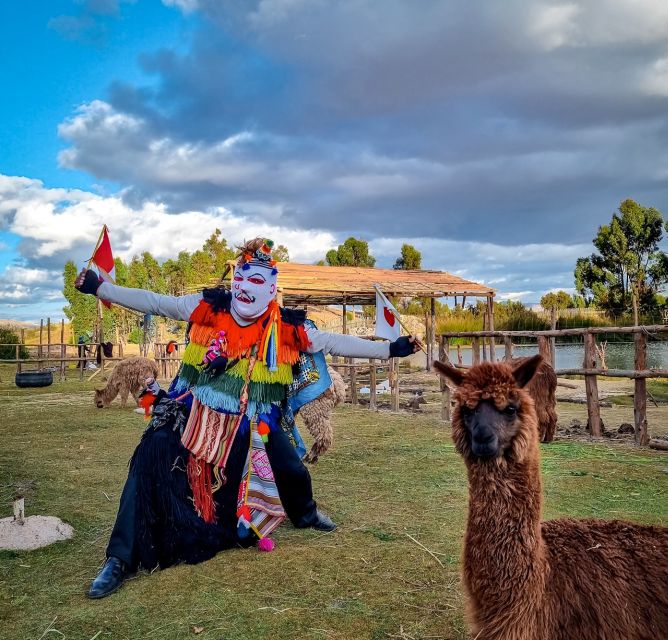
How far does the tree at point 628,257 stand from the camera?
35281 mm

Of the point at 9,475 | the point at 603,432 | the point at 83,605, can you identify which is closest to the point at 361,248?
the point at 603,432

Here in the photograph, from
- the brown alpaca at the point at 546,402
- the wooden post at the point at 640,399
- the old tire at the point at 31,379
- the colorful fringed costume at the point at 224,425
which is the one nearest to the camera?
the colorful fringed costume at the point at 224,425

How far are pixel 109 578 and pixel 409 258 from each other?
4244cm

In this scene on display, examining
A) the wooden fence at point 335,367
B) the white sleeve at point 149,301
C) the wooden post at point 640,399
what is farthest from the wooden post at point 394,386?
the white sleeve at point 149,301

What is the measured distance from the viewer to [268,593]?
3.48 metres

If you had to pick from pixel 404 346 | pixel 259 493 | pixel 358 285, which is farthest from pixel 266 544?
pixel 358 285

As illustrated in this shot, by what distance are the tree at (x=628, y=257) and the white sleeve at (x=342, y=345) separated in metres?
34.7

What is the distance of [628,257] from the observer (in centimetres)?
3588

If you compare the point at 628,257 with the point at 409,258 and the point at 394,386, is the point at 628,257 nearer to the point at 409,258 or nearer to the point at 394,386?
the point at 409,258

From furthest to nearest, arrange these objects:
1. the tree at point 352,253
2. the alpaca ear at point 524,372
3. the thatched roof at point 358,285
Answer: the tree at point 352,253
the thatched roof at point 358,285
the alpaca ear at point 524,372

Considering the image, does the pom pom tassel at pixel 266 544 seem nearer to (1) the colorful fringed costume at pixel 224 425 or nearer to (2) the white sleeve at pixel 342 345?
(1) the colorful fringed costume at pixel 224 425

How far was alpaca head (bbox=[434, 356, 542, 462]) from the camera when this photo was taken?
239 centimetres

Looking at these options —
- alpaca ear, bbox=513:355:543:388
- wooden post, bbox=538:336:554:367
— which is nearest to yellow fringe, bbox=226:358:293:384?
alpaca ear, bbox=513:355:543:388

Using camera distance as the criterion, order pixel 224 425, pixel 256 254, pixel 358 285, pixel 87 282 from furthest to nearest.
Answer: pixel 358 285
pixel 256 254
pixel 224 425
pixel 87 282
